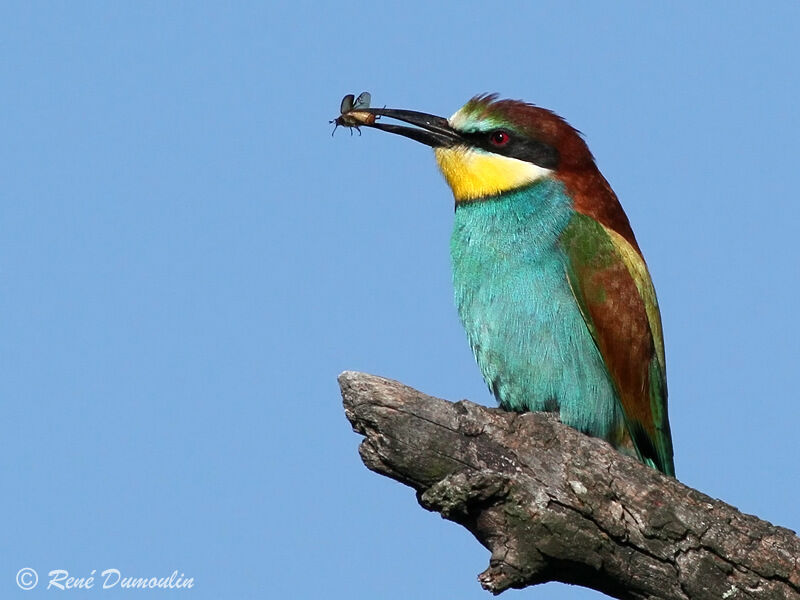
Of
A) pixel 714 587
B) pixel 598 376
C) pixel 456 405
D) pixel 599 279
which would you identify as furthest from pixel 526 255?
pixel 714 587

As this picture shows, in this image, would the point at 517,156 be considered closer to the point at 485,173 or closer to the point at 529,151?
the point at 529,151

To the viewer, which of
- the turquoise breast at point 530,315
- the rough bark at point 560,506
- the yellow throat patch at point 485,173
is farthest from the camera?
the yellow throat patch at point 485,173

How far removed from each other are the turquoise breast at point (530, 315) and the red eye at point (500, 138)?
1.02 feet

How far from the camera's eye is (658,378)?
5.65 meters

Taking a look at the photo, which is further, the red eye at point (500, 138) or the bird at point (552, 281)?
the red eye at point (500, 138)

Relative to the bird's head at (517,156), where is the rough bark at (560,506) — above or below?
below

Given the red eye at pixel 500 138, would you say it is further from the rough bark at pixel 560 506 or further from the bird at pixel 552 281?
the rough bark at pixel 560 506

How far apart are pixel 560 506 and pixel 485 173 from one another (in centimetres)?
222

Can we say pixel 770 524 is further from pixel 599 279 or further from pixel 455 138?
pixel 455 138

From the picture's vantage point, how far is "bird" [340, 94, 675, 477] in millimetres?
5312

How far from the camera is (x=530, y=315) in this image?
207 inches

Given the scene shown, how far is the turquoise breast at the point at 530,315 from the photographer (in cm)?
529

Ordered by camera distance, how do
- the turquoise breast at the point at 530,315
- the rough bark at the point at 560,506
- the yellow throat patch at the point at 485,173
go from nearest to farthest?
the rough bark at the point at 560,506, the turquoise breast at the point at 530,315, the yellow throat patch at the point at 485,173

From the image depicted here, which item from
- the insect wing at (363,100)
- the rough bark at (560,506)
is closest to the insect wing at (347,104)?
the insect wing at (363,100)
